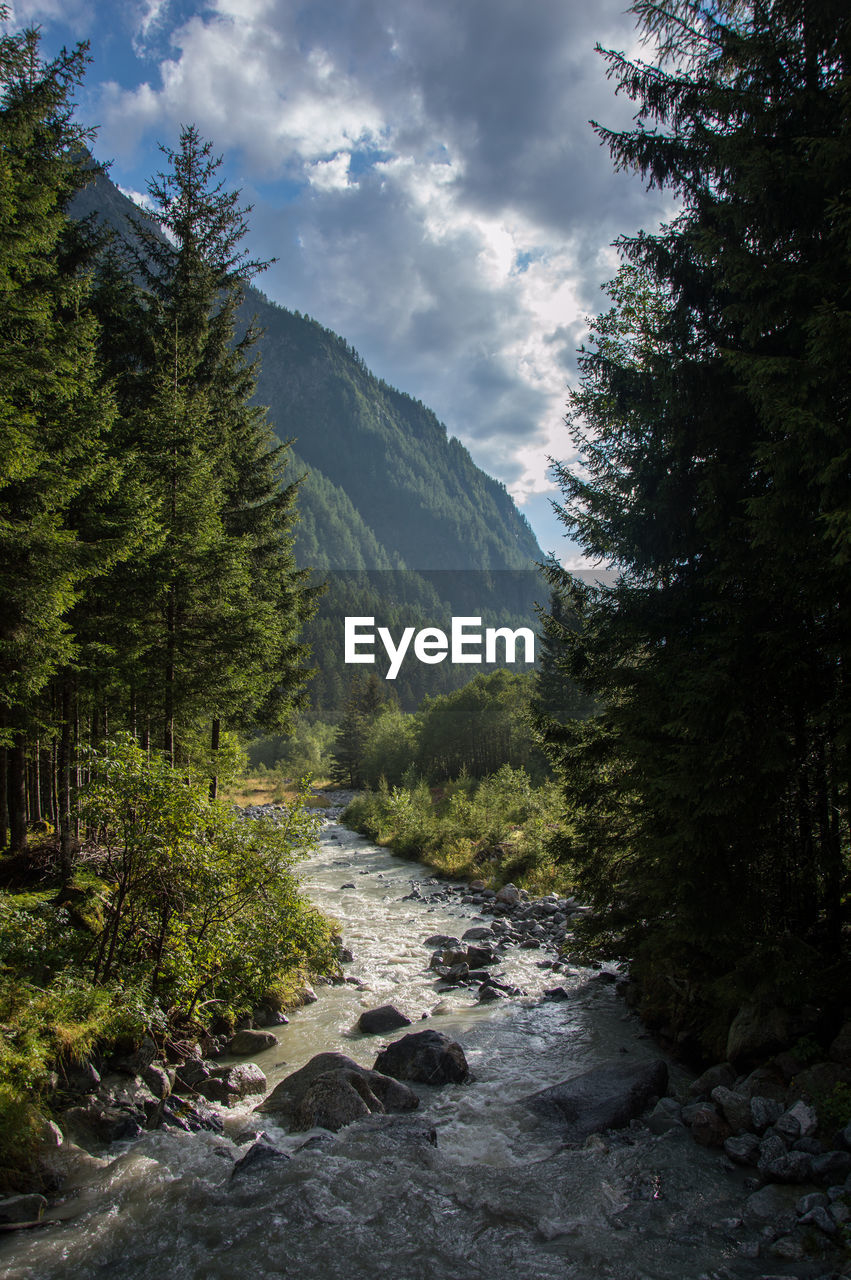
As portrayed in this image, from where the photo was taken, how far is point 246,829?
29.0 feet

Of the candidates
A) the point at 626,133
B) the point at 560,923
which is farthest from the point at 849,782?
the point at 560,923

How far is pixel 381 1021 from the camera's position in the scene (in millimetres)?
10328

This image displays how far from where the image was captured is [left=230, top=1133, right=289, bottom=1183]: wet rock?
6.12 m

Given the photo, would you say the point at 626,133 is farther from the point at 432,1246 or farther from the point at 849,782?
the point at 432,1246

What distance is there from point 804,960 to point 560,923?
414 inches

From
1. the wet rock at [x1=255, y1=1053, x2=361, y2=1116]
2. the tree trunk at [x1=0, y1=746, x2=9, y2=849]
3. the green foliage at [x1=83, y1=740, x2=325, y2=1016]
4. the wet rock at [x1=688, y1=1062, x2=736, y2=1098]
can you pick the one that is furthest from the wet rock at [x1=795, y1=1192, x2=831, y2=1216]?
the tree trunk at [x1=0, y1=746, x2=9, y2=849]

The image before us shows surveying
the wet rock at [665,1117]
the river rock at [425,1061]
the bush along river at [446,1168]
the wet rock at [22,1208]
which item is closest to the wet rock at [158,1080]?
the bush along river at [446,1168]

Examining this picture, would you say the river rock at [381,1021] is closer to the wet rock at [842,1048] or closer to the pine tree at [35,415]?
the wet rock at [842,1048]

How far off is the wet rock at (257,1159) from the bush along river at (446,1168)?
2cm

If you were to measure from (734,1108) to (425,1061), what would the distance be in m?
3.81

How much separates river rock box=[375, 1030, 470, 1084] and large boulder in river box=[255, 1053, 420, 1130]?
450mm

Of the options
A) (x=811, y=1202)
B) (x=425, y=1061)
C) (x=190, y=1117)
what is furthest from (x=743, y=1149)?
(x=190, y=1117)

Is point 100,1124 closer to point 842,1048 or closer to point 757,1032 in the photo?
point 757,1032

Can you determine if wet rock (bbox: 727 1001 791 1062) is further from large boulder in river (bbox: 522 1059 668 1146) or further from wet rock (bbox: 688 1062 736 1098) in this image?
large boulder in river (bbox: 522 1059 668 1146)
